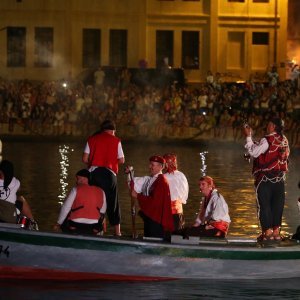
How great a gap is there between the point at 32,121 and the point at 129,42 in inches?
566

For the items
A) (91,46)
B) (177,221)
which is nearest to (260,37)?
(91,46)

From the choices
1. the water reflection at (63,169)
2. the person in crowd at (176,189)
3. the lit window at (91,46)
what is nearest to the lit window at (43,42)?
the lit window at (91,46)

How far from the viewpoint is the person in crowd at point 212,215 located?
51.5 ft

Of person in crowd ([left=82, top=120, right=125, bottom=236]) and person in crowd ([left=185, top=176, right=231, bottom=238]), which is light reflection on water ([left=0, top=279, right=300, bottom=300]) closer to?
person in crowd ([left=185, top=176, right=231, bottom=238])

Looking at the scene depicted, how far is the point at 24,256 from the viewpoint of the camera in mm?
15070

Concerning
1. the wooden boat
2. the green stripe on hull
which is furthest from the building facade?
the green stripe on hull

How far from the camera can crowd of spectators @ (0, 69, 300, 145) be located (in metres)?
43.1

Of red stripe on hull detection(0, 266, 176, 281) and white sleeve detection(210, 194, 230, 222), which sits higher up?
white sleeve detection(210, 194, 230, 222)

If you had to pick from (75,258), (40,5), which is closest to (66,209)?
(75,258)

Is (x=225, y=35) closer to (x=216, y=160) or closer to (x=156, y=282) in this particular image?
(x=216, y=160)

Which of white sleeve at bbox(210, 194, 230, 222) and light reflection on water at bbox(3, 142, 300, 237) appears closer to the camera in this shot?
white sleeve at bbox(210, 194, 230, 222)

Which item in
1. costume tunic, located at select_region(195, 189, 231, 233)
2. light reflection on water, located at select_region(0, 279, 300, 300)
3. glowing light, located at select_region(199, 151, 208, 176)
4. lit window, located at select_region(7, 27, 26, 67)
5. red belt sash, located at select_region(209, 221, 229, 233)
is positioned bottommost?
glowing light, located at select_region(199, 151, 208, 176)

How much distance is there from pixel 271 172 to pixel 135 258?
8.79ft

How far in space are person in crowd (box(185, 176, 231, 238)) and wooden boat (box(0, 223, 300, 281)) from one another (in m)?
0.38
